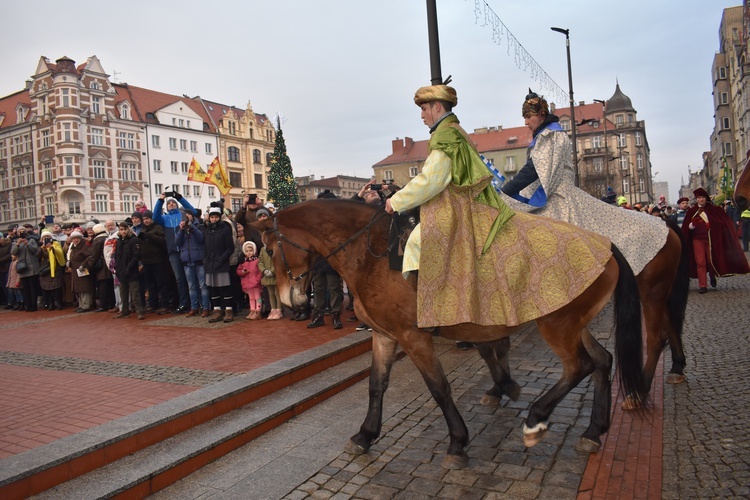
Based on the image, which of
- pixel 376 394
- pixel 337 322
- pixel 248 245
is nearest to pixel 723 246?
pixel 337 322

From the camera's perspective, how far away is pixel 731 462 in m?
3.78

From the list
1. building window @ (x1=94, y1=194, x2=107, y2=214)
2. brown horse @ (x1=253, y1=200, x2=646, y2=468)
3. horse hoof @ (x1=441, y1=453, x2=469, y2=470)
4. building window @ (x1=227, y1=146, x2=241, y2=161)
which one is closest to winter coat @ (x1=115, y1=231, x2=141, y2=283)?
brown horse @ (x1=253, y1=200, x2=646, y2=468)

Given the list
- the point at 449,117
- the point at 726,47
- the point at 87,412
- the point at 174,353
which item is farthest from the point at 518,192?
the point at 726,47

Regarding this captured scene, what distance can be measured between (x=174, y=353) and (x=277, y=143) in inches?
1571

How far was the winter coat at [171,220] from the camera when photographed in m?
11.5

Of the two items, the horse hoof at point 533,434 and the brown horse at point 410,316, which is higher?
the brown horse at point 410,316

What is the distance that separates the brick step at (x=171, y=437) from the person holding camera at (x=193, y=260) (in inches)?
202

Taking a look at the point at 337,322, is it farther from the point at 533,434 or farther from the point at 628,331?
the point at 628,331

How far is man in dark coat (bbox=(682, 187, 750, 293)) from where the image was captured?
11117 mm

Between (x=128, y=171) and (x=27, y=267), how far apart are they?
5272 centimetres

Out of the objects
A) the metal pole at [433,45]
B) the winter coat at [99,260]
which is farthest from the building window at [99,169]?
the metal pole at [433,45]

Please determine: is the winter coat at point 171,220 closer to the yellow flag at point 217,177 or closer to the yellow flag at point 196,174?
the yellow flag at point 217,177

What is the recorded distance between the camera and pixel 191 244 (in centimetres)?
1092

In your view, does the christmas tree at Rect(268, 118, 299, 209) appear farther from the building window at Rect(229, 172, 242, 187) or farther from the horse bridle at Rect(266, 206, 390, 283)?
the horse bridle at Rect(266, 206, 390, 283)
